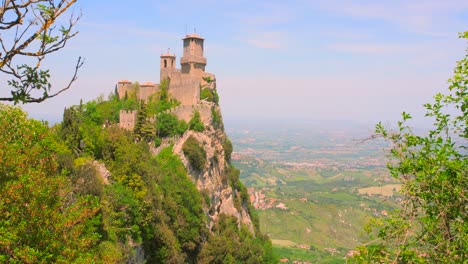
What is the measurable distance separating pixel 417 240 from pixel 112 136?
22.8 m

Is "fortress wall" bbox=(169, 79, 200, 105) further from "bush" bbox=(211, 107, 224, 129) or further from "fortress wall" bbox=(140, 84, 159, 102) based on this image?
"bush" bbox=(211, 107, 224, 129)

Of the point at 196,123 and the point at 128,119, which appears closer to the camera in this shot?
the point at 128,119

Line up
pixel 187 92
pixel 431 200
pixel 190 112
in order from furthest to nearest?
pixel 187 92
pixel 190 112
pixel 431 200

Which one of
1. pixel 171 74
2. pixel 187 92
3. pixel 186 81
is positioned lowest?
pixel 187 92

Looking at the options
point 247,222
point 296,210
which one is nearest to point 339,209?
point 296,210

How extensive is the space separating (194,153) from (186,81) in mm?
7387

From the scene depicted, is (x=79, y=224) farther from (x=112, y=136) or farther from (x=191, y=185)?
(x=191, y=185)

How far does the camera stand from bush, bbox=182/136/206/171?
1427 inches

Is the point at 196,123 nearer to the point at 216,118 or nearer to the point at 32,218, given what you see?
the point at 216,118

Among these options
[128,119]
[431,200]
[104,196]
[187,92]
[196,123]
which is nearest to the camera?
[431,200]

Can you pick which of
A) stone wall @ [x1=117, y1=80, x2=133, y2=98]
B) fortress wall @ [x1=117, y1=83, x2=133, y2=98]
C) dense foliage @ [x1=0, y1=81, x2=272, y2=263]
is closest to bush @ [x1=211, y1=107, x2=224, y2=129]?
dense foliage @ [x1=0, y1=81, x2=272, y2=263]

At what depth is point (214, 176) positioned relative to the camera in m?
41.5

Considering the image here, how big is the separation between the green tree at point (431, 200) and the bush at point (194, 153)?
27958mm

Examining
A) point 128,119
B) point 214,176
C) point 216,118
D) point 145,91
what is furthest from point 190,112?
point 214,176
